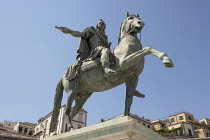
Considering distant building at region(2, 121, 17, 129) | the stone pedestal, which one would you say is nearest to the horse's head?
the stone pedestal

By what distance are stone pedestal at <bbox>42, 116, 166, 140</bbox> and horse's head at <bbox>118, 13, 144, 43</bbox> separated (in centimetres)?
336

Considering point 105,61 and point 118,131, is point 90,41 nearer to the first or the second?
point 105,61

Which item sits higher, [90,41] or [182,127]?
[182,127]

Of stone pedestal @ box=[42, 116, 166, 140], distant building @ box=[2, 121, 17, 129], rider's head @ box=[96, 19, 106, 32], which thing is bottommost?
stone pedestal @ box=[42, 116, 166, 140]

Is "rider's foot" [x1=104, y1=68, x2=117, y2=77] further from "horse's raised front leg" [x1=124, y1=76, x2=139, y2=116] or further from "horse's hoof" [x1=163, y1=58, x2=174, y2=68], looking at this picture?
"horse's hoof" [x1=163, y1=58, x2=174, y2=68]

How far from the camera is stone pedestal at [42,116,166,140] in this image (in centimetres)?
486

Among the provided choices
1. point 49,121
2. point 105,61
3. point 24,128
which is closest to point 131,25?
point 105,61

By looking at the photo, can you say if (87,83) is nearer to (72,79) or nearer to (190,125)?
(72,79)

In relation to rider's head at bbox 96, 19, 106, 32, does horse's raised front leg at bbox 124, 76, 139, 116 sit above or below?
below

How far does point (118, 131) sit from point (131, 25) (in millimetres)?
3821

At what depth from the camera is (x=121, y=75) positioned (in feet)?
22.6

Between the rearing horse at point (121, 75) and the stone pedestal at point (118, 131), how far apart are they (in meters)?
1.44

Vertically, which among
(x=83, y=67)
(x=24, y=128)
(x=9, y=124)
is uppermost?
(x=9, y=124)

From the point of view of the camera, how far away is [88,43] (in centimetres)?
848
